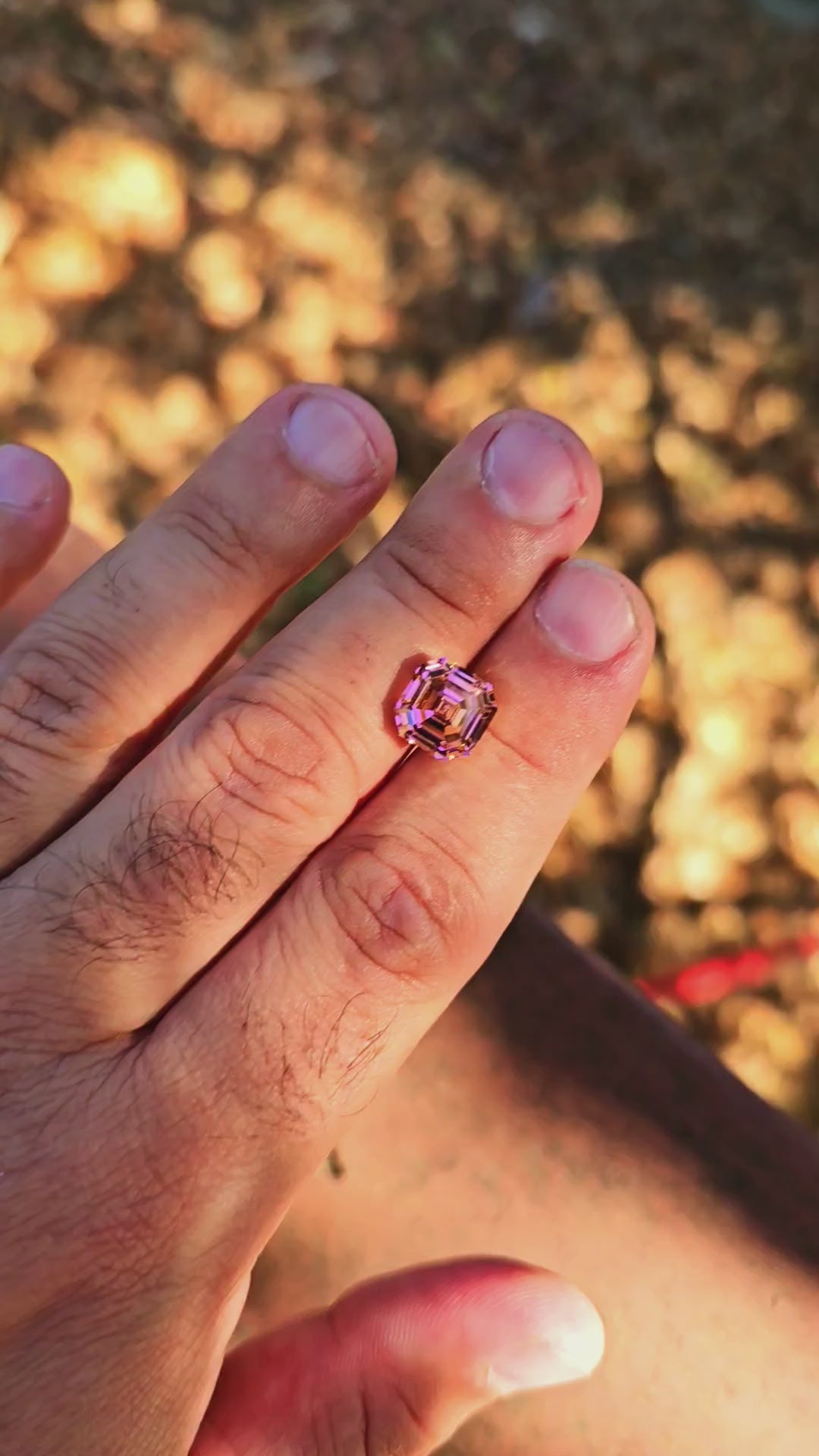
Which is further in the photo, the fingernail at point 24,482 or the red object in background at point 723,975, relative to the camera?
the red object in background at point 723,975

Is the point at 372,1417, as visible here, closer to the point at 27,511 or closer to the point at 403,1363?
the point at 403,1363

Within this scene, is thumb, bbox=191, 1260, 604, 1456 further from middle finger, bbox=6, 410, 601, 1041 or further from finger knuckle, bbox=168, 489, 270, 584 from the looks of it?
finger knuckle, bbox=168, 489, 270, 584

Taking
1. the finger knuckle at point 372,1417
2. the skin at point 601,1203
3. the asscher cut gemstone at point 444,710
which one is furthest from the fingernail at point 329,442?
the finger knuckle at point 372,1417

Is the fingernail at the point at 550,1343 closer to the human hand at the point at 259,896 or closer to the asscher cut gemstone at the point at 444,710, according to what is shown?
the human hand at the point at 259,896

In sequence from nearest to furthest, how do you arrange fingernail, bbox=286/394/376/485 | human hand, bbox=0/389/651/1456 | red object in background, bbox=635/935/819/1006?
1. human hand, bbox=0/389/651/1456
2. fingernail, bbox=286/394/376/485
3. red object in background, bbox=635/935/819/1006

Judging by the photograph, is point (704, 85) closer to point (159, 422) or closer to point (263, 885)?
point (159, 422)

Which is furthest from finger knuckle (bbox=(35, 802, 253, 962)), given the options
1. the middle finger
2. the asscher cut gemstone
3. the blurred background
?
the blurred background
